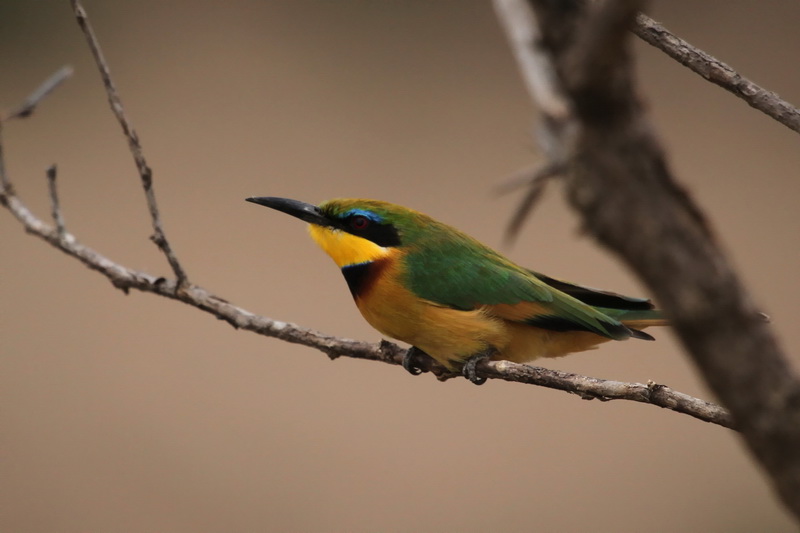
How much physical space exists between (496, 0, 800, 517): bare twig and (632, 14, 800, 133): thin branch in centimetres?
51

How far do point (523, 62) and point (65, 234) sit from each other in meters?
1.00

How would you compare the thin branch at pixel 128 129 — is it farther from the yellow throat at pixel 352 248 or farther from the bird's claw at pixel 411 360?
the bird's claw at pixel 411 360

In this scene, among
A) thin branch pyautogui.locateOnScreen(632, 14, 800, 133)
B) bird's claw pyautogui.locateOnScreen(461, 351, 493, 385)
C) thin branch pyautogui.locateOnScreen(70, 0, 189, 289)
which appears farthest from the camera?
bird's claw pyautogui.locateOnScreen(461, 351, 493, 385)

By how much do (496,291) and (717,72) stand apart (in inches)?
18.9

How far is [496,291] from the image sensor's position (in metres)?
1.20

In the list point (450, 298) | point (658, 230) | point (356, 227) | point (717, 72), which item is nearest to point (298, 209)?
point (356, 227)

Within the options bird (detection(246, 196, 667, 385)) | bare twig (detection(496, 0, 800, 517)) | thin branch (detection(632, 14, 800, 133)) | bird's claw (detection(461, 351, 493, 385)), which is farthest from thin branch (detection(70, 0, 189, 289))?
bare twig (detection(496, 0, 800, 517))

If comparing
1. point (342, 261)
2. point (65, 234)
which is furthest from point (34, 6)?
point (342, 261)

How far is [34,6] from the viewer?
282 cm

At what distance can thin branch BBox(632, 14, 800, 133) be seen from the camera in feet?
2.64

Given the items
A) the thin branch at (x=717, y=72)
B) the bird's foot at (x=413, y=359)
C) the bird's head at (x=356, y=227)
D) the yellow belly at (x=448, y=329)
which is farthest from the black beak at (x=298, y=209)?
the thin branch at (x=717, y=72)

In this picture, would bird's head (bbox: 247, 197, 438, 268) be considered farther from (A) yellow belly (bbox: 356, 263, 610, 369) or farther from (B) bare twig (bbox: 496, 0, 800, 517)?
(B) bare twig (bbox: 496, 0, 800, 517)

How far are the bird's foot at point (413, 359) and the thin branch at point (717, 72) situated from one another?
0.55 m

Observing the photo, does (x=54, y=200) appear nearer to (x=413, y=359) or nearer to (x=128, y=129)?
(x=128, y=129)
